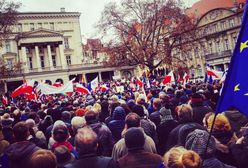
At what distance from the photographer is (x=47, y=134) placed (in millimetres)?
7699

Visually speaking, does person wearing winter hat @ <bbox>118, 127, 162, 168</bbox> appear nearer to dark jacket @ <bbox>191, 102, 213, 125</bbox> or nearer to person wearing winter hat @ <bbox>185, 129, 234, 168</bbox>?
person wearing winter hat @ <bbox>185, 129, 234, 168</bbox>

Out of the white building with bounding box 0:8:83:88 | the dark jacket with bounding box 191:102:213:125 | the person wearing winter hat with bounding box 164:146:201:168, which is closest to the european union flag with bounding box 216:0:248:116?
the person wearing winter hat with bounding box 164:146:201:168

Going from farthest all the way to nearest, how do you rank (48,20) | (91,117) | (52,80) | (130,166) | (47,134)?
(48,20) < (52,80) < (47,134) < (91,117) < (130,166)

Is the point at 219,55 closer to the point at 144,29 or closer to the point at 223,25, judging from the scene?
the point at 223,25

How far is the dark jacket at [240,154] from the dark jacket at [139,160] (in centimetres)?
90

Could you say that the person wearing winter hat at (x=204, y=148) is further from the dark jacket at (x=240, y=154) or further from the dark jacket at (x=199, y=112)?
the dark jacket at (x=199, y=112)

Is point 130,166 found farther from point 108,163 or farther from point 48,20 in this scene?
point 48,20

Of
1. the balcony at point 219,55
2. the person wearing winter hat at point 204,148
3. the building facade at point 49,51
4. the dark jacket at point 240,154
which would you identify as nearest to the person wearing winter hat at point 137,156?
the person wearing winter hat at point 204,148

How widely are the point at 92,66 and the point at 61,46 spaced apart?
7.37 meters

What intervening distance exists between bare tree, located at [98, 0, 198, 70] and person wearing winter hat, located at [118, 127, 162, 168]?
103 ft

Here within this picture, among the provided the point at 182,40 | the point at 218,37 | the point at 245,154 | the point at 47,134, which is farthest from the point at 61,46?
the point at 245,154

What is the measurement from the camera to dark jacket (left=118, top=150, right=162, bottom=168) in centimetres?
420

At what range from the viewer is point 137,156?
4.25m

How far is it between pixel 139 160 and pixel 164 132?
96.3 inches
